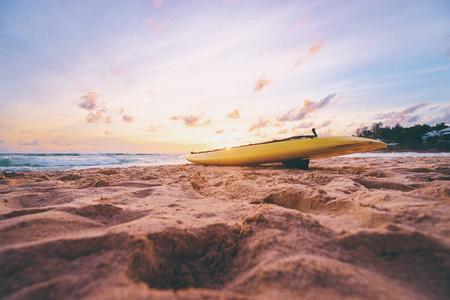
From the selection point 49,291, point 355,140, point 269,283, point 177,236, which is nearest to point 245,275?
point 269,283

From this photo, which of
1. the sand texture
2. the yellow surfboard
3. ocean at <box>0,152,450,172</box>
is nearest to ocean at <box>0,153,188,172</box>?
ocean at <box>0,152,450,172</box>

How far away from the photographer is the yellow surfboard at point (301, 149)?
10.9 ft

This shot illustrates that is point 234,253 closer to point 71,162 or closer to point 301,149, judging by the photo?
point 301,149

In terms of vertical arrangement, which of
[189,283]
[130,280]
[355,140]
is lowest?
[189,283]

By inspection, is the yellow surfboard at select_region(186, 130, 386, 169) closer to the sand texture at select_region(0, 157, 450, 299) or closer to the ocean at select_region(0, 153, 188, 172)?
the sand texture at select_region(0, 157, 450, 299)

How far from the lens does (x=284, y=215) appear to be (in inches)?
42.8

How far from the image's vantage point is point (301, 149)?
3.48 meters

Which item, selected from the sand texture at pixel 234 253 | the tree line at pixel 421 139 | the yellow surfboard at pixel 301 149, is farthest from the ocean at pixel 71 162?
the sand texture at pixel 234 253

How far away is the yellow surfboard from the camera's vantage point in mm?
3318

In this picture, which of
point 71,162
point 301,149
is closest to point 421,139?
point 301,149

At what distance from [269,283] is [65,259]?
799 millimetres

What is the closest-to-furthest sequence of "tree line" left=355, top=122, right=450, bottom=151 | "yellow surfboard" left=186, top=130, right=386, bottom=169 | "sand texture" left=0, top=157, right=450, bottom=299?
"sand texture" left=0, top=157, right=450, bottom=299
"yellow surfboard" left=186, top=130, right=386, bottom=169
"tree line" left=355, top=122, right=450, bottom=151

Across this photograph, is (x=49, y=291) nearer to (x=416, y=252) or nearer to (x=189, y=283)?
(x=189, y=283)

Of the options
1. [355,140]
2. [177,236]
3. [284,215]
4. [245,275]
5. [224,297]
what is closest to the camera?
[224,297]
